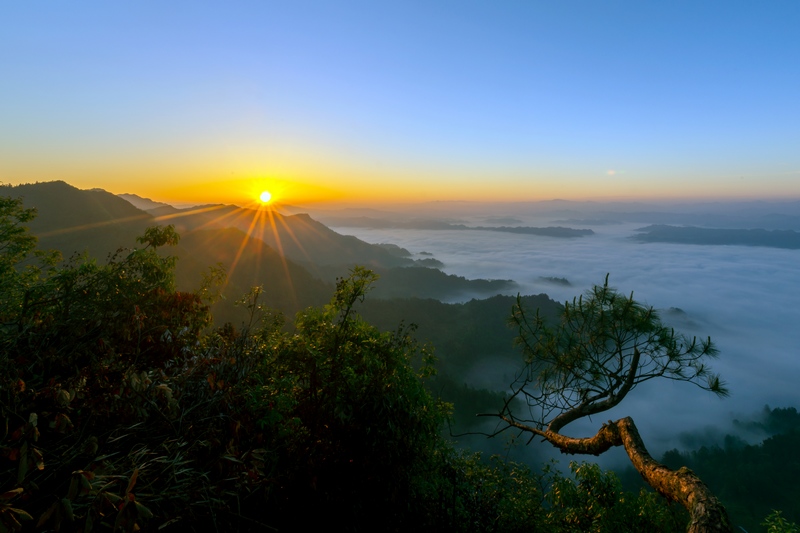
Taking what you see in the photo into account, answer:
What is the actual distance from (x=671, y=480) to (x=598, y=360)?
8.80ft

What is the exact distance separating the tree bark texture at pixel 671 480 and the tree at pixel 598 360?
0.7 inches

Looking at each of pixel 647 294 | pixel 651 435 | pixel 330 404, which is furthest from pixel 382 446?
pixel 647 294

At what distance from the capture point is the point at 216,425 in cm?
410

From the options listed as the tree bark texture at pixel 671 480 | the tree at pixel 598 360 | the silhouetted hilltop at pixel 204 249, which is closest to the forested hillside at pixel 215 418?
the tree at pixel 598 360

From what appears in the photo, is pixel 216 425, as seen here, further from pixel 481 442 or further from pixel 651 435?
pixel 651 435

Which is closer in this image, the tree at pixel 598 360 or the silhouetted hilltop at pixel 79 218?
the tree at pixel 598 360

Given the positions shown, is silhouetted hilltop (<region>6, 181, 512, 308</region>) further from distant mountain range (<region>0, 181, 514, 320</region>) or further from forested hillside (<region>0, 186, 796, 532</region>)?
forested hillside (<region>0, 186, 796, 532</region>)

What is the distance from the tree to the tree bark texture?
0.7 inches

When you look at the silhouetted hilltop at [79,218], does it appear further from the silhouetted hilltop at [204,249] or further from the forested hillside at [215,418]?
the forested hillside at [215,418]

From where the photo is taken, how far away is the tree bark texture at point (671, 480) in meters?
2.59

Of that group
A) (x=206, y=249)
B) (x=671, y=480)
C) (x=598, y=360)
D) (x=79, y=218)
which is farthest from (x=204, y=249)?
(x=671, y=480)

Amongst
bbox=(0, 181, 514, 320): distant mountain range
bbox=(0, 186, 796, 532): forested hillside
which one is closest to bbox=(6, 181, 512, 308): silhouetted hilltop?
bbox=(0, 181, 514, 320): distant mountain range

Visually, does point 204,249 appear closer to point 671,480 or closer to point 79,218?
point 79,218

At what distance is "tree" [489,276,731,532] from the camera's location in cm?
480
